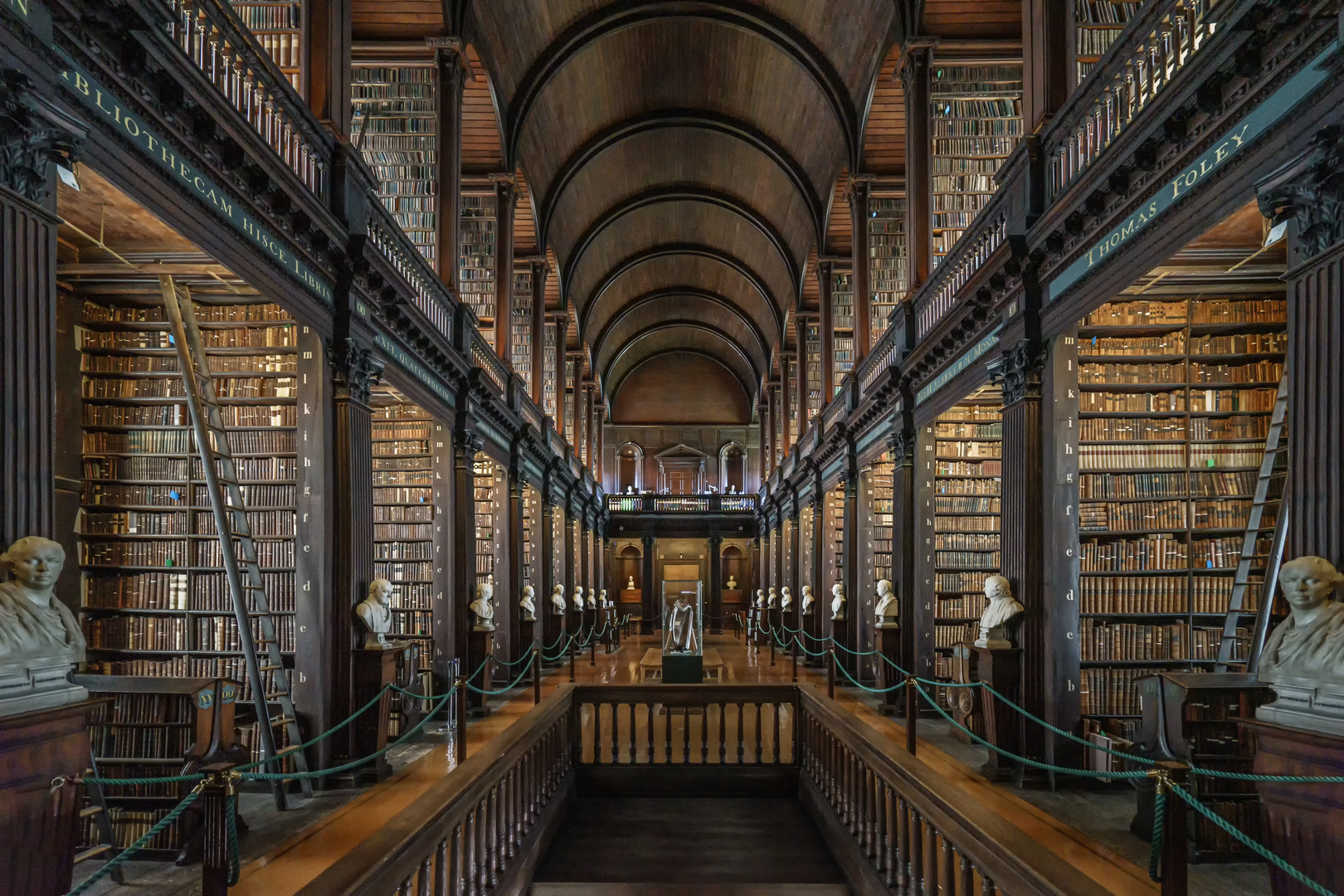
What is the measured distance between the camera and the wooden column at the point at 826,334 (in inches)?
542

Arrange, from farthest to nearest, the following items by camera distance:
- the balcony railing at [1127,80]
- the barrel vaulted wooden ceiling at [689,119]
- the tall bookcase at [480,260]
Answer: the tall bookcase at [480,260] < the barrel vaulted wooden ceiling at [689,119] < the balcony railing at [1127,80]

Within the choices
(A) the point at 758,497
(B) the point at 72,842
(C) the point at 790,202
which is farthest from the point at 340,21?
(A) the point at 758,497

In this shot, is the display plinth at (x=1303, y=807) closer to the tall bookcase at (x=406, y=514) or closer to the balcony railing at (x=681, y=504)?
the tall bookcase at (x=406, y=514)

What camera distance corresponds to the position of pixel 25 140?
3090 millimetres

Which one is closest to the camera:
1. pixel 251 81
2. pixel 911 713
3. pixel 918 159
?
pixel 251 81

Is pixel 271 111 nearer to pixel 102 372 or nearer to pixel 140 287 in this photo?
pixel 140 287

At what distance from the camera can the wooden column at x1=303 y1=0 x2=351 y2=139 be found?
5980mm

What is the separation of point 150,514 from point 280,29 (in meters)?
3.31

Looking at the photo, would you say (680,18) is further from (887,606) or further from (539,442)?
(887,606)

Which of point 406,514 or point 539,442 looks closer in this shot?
point 406,514

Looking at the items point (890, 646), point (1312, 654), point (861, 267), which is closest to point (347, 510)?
point (1312, 654)

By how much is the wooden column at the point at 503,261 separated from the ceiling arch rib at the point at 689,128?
261 cm

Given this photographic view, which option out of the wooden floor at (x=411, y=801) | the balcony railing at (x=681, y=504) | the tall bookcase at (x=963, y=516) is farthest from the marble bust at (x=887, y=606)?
the balcony railing at (x=681, y=504)

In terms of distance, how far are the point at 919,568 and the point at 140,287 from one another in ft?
21.4
